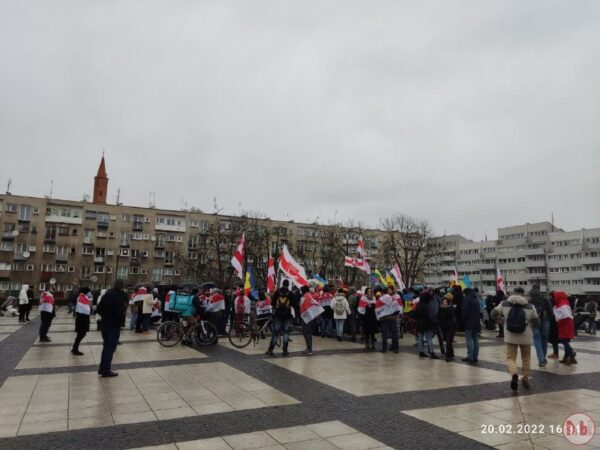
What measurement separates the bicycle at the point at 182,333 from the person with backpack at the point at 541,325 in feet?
30.3

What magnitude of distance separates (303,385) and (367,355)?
4.63 m

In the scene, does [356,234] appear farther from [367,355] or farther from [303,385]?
[303,385]

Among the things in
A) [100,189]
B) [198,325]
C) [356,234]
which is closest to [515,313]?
[198,325]

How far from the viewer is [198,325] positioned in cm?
1415

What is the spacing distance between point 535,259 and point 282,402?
353 ft

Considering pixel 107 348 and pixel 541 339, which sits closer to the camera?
pixel 107 348

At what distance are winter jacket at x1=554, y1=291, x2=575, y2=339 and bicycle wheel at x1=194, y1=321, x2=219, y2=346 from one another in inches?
387

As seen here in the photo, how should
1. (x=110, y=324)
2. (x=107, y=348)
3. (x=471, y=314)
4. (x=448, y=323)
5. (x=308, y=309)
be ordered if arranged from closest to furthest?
(x=107, y=348), (x=110, y=324), (x=471, y=314), (x=448, y=323), (x=308, y=309)

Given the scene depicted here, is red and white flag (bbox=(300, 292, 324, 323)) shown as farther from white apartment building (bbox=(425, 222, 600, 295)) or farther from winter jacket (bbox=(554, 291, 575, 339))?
white apartment building (bbox=(425, 222, 600, 295))

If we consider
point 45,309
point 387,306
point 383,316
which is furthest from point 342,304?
point 45,309

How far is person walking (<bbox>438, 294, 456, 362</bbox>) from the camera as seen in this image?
1191 cm

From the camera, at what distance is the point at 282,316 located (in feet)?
41.4

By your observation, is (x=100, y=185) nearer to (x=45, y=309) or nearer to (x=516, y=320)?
(x=45, y=309)

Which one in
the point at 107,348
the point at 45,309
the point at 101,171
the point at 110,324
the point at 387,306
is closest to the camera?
the point at 107,348
